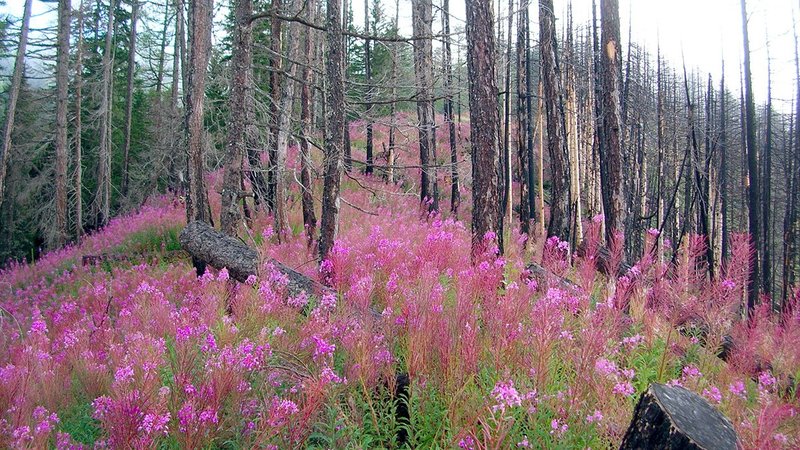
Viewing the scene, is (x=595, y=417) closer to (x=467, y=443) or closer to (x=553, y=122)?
(x=467, y=443)

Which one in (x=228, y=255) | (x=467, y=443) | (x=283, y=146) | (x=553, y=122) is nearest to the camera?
(x=467, y=443)

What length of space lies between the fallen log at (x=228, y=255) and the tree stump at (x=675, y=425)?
3.79m

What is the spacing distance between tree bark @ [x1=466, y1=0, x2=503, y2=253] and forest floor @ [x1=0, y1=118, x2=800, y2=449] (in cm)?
122

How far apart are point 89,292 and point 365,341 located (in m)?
6.76

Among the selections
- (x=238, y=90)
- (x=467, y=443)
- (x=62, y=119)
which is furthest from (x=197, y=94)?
(x=62, y=119)

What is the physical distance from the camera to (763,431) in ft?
7.80

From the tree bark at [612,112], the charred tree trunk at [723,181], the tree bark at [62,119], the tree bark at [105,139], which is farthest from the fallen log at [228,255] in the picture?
the charred tree trunk at [723,181]

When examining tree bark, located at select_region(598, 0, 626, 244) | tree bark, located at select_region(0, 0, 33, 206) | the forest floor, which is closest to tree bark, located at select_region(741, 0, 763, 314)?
tree bark, located at select_region(598, 0, 626, 244)

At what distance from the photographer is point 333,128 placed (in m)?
6.85

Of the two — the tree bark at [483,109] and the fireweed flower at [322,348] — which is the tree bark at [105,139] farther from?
the fireweed flower at [322,348]

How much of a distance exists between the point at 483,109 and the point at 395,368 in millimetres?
4206

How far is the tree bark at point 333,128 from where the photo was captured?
668 centimetres

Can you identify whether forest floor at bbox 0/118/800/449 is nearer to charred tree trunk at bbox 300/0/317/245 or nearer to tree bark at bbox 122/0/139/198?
charred tree trunk at bbox 300/0/317/245

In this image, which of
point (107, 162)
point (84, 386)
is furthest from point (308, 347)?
point (107, 162)
